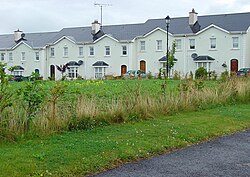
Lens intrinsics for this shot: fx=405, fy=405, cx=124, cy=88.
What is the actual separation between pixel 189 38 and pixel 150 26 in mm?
8367

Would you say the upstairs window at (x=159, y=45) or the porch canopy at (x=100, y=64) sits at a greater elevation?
the upstairs window at (x=159, y=45)

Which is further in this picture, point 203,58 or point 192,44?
point 192,44

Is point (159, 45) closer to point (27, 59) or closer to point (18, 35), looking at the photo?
point (27, 59)

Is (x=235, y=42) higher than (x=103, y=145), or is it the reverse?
(x=235, y=42)

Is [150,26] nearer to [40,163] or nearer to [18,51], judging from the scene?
[18,51]

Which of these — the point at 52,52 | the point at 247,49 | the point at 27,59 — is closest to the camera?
the point at 247,49

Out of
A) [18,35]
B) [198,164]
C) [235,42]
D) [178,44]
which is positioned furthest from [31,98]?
[18,35]

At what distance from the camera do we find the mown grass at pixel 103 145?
710cm

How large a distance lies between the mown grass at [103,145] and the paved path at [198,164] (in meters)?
0.37

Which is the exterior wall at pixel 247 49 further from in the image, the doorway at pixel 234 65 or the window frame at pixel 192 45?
the window frame at pixel 192 45

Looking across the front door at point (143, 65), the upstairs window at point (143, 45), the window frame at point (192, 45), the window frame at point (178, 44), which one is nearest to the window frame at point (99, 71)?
the front door at point (143, 65)

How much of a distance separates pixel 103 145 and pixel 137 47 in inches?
2054

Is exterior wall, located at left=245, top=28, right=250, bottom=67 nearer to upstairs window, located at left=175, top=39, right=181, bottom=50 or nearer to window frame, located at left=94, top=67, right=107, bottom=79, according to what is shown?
upstairs window, located at left=175, top=39, right=181, bottom=50

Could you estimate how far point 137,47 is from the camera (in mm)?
60375
